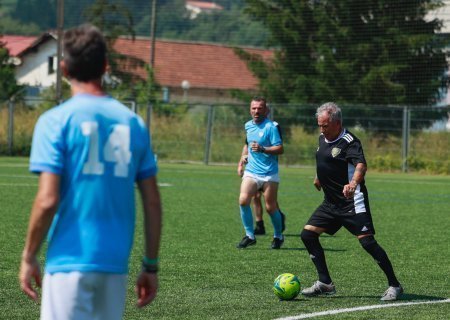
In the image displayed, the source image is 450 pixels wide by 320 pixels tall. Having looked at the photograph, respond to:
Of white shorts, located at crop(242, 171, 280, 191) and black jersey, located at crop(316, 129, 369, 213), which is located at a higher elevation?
black jersey, located at crop(316, 129, 369, 213)

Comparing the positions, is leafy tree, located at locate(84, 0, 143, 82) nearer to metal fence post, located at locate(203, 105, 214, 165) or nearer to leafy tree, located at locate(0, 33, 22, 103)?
leafy tree, located at locate(0, 33, 22, 103)

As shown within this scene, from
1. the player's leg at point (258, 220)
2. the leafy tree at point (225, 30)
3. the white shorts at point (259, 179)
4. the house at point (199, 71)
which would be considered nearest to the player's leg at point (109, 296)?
the white shorts at point (259, 179)

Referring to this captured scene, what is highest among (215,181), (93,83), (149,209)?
(93,83)

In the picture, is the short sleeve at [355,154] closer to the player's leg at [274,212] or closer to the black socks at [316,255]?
the black socks at [316,255]

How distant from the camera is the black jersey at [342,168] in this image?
29.5 feet

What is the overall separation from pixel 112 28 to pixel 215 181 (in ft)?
91.3

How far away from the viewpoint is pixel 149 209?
4320mm

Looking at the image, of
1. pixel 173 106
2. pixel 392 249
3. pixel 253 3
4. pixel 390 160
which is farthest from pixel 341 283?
pixel 253 3

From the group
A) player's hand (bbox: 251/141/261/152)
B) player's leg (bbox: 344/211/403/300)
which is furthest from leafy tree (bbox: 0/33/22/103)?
player's leg (bbox: 344/211/403/300)

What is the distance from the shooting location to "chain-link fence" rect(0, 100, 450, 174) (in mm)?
32562

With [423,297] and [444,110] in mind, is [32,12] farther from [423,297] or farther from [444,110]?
[423,297]

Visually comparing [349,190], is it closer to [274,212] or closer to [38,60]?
[274,212]

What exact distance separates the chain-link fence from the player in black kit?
23724mm

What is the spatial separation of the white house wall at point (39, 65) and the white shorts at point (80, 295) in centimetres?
6995
